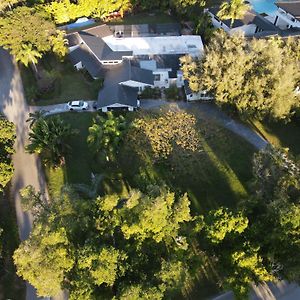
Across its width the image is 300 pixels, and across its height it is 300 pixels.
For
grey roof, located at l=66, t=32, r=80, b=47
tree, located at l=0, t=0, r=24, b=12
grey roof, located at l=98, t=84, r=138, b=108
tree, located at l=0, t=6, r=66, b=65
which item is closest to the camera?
grey roof, located at l=98, t=84, r=138, b=108

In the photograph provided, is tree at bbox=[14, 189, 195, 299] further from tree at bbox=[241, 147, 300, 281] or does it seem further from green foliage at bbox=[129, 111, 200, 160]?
green foliage at bbox=[129, 111, 200, 160]

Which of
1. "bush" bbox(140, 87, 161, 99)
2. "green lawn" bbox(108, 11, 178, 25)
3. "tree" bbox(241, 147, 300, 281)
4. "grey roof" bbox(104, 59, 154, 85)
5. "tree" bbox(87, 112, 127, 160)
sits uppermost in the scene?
"green lawn" bbox(108, 11, 178, 25)

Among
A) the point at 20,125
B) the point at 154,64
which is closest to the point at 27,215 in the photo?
the point at 20,125

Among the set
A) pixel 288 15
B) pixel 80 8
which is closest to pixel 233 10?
pixel 288 15

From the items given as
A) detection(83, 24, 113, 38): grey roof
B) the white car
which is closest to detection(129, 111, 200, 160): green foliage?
the white car

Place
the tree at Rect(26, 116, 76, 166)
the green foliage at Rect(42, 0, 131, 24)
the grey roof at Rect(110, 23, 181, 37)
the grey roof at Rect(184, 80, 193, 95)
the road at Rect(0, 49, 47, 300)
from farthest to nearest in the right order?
the green foliage at Rect(42, 0, 131, 24)
the grey roof at Rect(110, 23, 181, 37)
the grey roof at Rect(184, 80, 193, 95)
the tree at Rect(26, 116, 76, 166)
the road at Rect(0, 49, 47, 300)

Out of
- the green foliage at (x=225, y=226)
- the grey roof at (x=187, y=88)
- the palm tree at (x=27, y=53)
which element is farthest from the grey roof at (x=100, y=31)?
the green foliage at (x=225, y=226)

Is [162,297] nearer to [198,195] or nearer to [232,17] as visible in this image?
[198,195]
